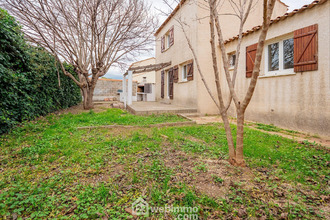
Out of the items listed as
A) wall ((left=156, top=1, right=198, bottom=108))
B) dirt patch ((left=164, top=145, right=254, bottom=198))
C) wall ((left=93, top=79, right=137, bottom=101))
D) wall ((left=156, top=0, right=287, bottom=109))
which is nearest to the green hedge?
dirt patch ((left=164, top=145, right=254, bottom=198))

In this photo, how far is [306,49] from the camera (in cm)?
440

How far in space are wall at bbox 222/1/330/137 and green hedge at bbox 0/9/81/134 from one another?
7346 mm

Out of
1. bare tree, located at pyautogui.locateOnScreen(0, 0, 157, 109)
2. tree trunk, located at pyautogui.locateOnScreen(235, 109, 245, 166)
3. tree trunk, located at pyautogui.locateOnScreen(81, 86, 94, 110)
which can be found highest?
bare tree, located at pyautogui.locateOnScreen(0, 0, 157, 109)

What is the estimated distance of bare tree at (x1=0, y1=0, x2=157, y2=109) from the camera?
6441 mm

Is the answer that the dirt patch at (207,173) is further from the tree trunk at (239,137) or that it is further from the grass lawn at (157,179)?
the tree trunk at (239,137)

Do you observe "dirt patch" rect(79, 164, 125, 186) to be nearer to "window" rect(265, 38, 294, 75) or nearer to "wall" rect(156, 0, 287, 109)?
"window" rect(265, 38, 294, 75)

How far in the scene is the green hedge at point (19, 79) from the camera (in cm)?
367

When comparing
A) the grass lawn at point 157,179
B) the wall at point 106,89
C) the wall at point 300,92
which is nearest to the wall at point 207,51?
the wall at point 300,92

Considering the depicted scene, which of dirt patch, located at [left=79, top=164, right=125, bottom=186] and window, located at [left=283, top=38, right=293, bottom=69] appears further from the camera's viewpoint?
window, located at [left=283, top=38, right=293, bottom=69]

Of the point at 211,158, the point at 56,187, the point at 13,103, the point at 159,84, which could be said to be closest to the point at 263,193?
the point at 211,158

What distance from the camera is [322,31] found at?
412 cm

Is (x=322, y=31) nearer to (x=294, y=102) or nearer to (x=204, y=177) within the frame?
(x=294, y=102)

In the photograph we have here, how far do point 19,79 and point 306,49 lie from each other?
25.0 feet

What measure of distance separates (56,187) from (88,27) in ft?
26.1
